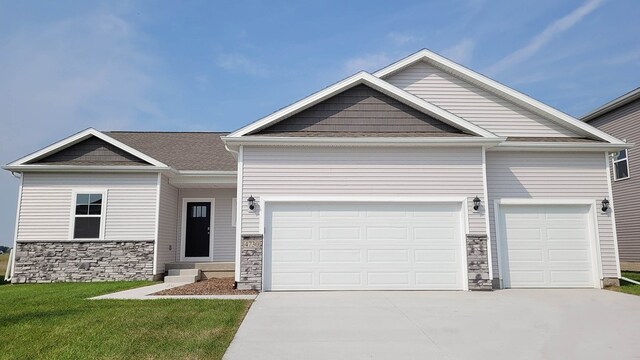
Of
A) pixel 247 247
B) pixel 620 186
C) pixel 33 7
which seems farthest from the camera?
pixel 620 186

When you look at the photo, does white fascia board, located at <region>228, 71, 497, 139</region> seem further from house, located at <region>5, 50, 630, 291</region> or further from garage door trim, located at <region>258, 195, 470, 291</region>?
garage door trim, located at <region>258, 195, 470, 291</region>

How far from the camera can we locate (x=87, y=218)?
1291 cm

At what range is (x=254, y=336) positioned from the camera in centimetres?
554

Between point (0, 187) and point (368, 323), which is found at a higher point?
point (0, 187)

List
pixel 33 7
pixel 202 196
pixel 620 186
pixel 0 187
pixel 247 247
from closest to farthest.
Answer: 1. pixel 247 247
2. pixel 33 7
3. pixel 202 196
4. pixel 620 186
5. pixel 0 187

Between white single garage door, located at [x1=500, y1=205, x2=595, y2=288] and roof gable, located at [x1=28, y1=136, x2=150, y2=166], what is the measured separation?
10.8 m

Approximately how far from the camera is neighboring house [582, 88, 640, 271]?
1518cm

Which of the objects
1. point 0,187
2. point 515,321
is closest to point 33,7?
point 515,321

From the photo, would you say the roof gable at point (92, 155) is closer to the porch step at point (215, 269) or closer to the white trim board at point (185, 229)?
the white trim board at point (185, 229)

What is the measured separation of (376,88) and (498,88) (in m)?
3.82

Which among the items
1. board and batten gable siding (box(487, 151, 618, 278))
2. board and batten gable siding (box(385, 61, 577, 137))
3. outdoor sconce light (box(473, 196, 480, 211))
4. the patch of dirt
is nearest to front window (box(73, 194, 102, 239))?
the patch of dirt

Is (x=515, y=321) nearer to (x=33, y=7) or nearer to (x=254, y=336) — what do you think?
(x=254, y=336)

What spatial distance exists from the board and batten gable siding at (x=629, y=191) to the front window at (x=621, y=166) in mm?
173

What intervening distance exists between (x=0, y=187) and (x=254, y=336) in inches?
1131
